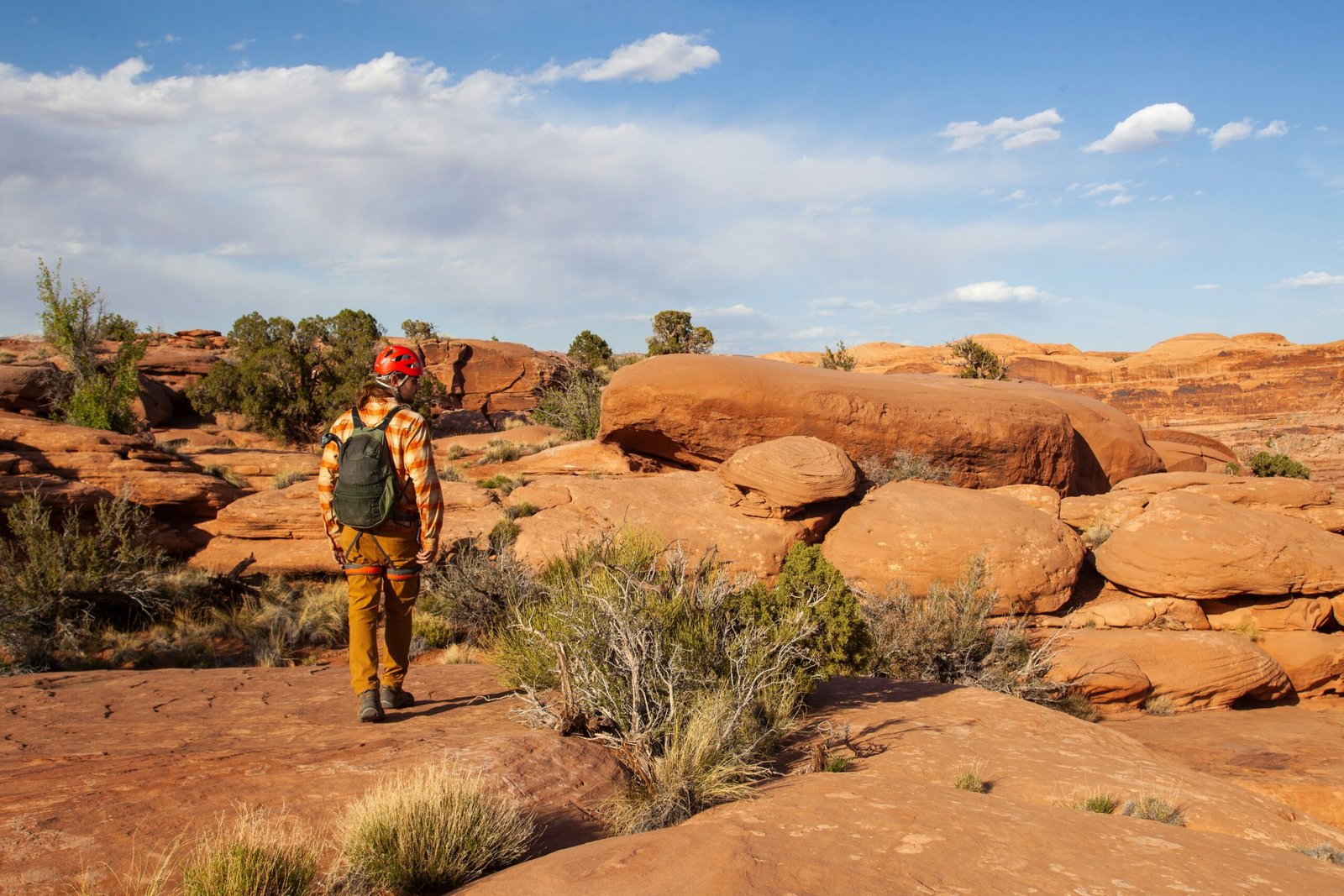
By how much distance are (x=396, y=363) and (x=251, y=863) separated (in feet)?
10.5

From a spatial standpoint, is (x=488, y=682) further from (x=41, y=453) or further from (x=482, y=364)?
(x=482, y=364)

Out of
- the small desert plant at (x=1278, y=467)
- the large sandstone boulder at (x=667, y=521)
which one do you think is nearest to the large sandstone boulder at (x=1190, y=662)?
the large sandstone boulder at (x=667, y=521)

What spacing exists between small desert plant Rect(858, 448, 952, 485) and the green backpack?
32.9 ft

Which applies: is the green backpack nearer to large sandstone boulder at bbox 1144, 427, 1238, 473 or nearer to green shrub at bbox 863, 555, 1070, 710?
green shrub at bbox 863, 555, 1070, 710

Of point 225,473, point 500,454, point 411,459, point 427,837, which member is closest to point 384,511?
point 411,459

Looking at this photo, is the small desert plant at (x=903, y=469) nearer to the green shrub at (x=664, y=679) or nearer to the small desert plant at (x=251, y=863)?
the green shrub at (x=664, y=679)

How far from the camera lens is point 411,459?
5.05 meters

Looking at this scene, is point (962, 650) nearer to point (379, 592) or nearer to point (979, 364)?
point (379, 592)

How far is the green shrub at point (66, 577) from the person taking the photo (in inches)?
336

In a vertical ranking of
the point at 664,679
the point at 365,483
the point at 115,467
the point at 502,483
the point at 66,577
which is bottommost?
the point at 66,577

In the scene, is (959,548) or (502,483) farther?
(502,483)

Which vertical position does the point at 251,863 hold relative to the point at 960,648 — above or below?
above

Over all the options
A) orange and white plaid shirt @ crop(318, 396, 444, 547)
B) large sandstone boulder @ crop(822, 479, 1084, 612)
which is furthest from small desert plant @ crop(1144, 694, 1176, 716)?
orange and white plaid shirt @ crop(318, 396, 444, 547)

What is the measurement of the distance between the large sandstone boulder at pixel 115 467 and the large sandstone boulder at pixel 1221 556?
528 inches
